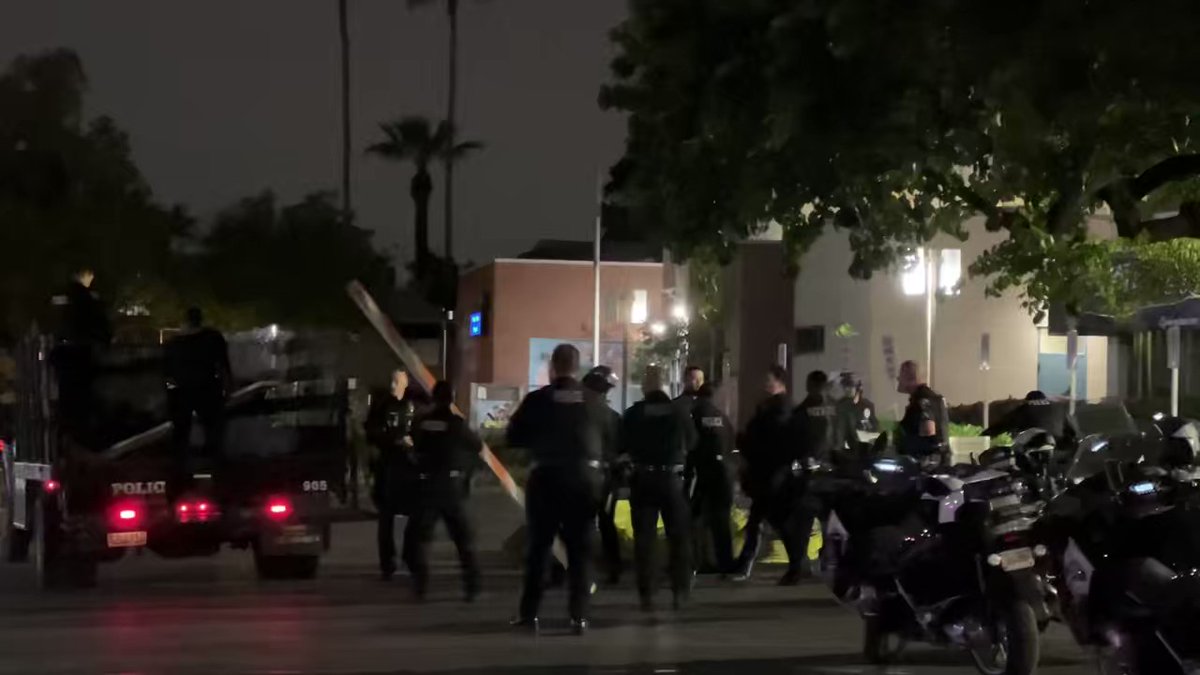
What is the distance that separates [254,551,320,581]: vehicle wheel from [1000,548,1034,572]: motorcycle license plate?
7.26m

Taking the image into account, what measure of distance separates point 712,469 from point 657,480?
5.34 feet

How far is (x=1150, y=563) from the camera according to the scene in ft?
27.8

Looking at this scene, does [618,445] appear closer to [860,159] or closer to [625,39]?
[625,39]

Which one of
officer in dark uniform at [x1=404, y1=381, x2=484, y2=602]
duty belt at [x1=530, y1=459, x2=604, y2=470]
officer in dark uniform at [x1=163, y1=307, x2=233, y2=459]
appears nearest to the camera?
duty belt at [x1=530, y1=459, x2=604, y2=470]

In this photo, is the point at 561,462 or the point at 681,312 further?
the point at 681,312

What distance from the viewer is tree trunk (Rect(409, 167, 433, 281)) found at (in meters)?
62.1

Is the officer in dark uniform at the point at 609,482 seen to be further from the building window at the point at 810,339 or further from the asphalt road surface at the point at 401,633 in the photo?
the building window at the point at 810,339

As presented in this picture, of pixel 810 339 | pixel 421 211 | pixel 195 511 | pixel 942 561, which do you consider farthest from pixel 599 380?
pixel 421 211

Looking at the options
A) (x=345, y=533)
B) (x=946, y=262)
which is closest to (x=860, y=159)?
(x=345, y=533)

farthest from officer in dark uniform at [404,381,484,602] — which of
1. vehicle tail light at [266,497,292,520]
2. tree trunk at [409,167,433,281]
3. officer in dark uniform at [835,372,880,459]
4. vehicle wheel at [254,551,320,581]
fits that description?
tree trunk at [409,167,433,281]

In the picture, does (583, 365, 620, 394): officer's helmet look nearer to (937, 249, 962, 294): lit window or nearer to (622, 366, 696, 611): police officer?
(622, 366, 696, 611): police officer

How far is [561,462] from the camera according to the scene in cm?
1112

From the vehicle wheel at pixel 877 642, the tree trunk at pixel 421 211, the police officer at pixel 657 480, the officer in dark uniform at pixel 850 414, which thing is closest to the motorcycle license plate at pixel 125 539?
the police officer at pixel 657 480

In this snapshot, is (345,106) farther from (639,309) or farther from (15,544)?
(15,544)
